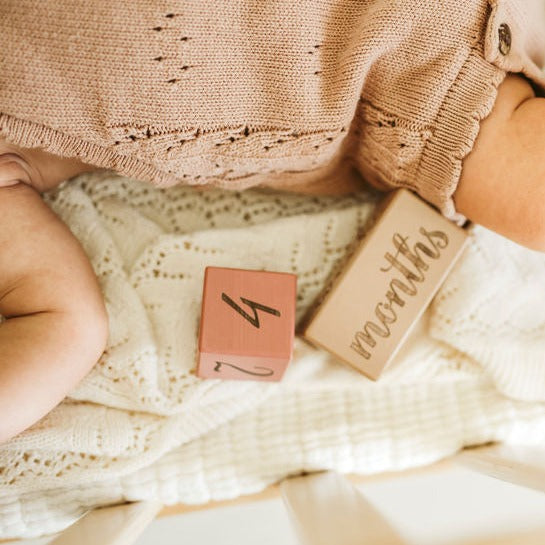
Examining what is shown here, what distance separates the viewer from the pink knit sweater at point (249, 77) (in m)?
0.68

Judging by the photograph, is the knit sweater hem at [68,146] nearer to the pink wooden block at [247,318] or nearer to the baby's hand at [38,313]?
the baby's hand at [38,313]

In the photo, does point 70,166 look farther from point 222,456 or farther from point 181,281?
point 222,456

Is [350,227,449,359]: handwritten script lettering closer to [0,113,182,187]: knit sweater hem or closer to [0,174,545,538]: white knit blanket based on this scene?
A: [0,174,545,538]: white knit blanket

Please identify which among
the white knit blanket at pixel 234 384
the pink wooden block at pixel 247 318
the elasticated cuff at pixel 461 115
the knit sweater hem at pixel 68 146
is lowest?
the white knit blanket at pixel 234 384

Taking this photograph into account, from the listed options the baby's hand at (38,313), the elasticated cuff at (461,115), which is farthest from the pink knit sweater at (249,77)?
the baby's hand at (38,313)

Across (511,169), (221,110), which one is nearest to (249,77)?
(221,110)

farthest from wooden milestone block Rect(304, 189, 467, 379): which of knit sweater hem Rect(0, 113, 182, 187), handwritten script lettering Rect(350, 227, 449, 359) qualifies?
knit sweater hem Rect(0, 113, 182, 187)

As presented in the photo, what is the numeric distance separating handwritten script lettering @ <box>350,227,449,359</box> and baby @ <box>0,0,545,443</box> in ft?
0.20

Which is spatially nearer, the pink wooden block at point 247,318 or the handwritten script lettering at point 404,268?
the pink wooden block at point 247,318

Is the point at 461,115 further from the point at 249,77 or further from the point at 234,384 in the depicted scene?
the point at 234,384

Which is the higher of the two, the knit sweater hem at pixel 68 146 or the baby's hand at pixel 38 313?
the knit sweater hem at pixel 68 146

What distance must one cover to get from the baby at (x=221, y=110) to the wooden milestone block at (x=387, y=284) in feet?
0.17

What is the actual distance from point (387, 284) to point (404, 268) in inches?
1.3

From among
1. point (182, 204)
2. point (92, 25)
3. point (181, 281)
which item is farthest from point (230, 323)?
point (92, 25)
